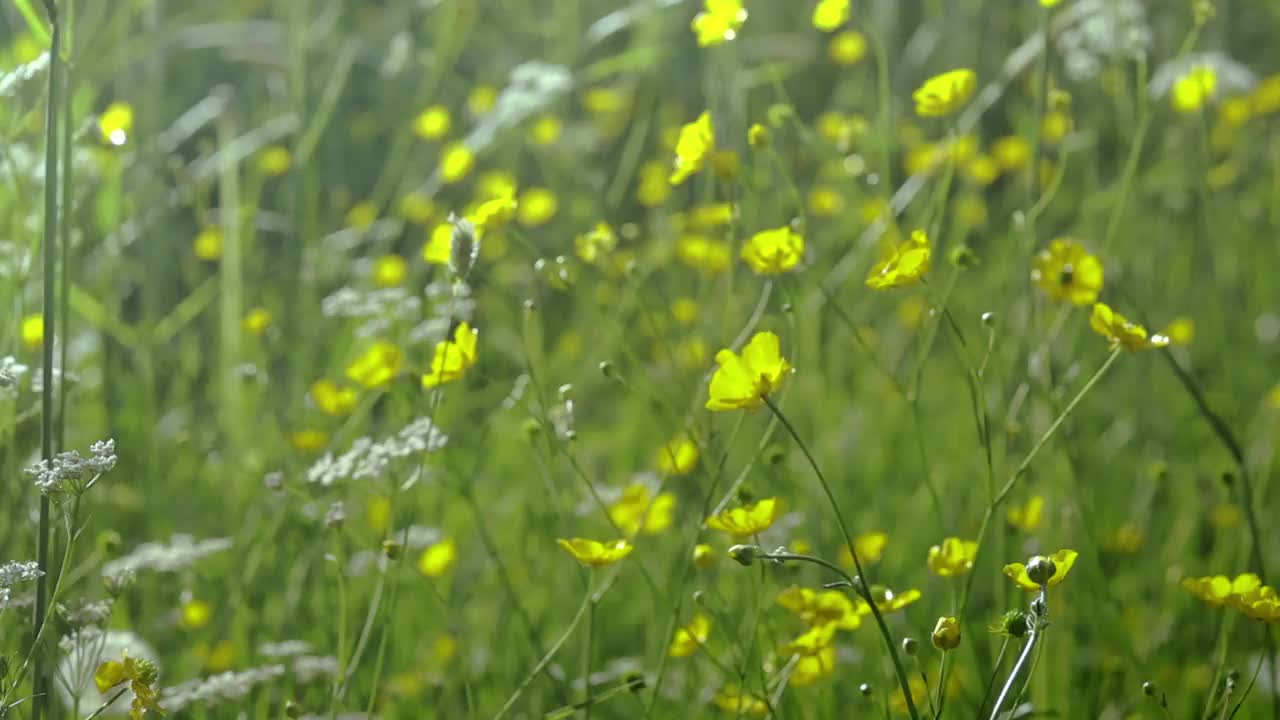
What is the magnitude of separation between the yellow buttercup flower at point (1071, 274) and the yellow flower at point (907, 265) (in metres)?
0.24

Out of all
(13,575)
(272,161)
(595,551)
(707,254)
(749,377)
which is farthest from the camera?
(272,161)

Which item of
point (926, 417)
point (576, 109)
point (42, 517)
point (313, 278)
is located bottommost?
point (926, 417)

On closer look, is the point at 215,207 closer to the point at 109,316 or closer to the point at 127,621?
the point at 109,316

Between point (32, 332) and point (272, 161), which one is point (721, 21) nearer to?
point (32, 332)

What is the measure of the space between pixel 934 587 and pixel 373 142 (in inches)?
105

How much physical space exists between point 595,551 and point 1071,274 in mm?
512

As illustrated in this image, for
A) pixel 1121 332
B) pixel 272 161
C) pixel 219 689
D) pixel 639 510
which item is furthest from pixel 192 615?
pixel 272 161

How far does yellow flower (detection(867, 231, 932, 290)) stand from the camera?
3.41ft

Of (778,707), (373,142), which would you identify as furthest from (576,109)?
(778,707)

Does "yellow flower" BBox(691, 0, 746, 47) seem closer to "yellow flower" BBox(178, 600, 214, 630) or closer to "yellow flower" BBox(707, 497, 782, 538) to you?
"yellow flower" BBox(707, 497, 782, 538)

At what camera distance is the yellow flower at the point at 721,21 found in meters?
1.31

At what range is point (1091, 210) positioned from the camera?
6.44 ft

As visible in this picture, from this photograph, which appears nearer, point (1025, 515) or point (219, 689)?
point (219, 689)

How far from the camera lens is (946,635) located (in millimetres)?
929
